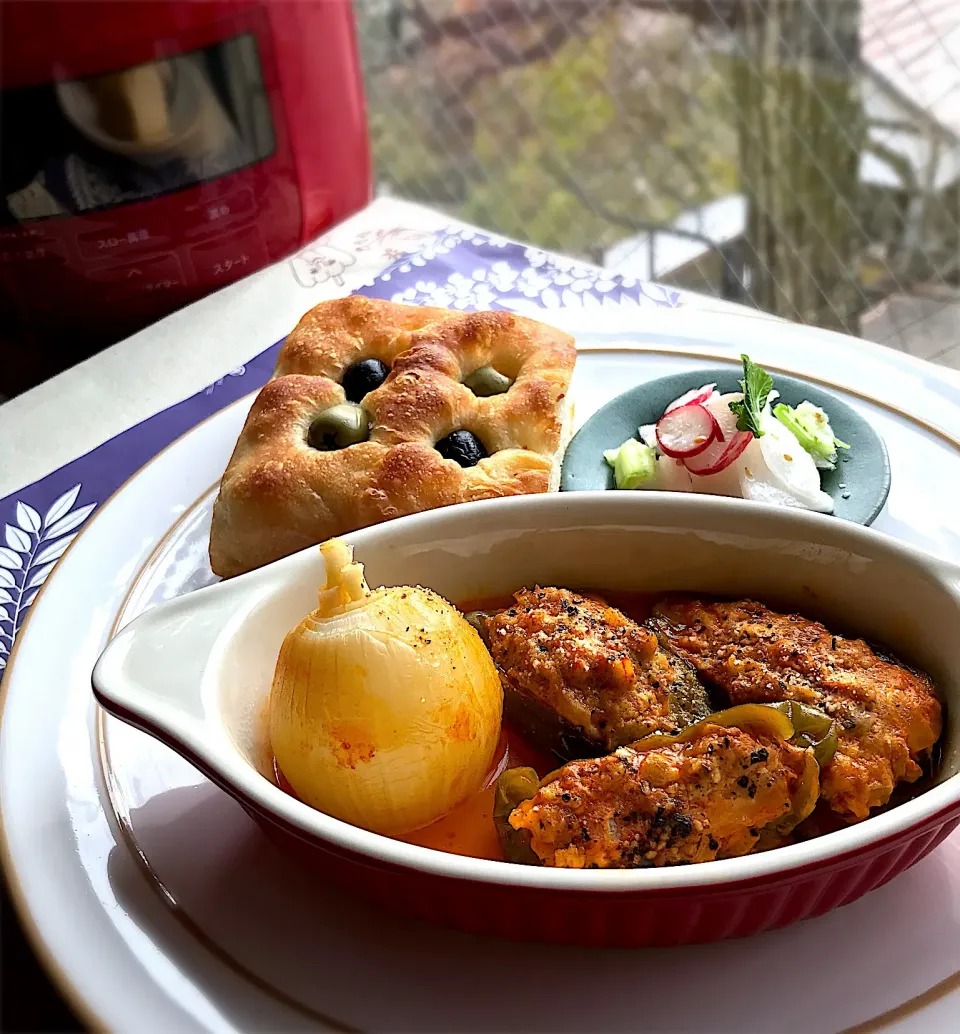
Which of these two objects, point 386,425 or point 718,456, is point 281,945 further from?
point 718,456

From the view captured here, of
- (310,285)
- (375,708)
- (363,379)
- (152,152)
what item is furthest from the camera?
(310,285)

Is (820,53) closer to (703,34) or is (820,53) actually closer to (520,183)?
(703,34)

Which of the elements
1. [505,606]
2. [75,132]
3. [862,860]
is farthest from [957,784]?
[75,132]

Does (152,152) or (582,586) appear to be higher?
(152,152)

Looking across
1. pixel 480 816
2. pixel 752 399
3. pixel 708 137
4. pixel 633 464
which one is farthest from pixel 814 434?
pixel 708 137

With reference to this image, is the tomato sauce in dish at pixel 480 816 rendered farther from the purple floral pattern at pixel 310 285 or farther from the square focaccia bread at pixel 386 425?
the purple floral pattern at pixel 310 285
